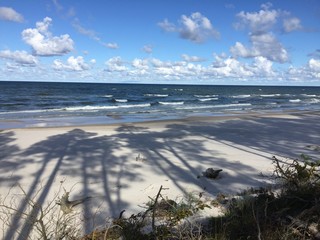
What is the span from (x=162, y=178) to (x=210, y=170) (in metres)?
Answer: 0.83

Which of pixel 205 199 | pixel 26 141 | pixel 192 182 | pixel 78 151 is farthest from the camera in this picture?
pixel 26 141

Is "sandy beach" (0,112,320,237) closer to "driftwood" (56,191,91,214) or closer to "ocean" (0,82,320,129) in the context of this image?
"driftwood" (56,191,91,214)

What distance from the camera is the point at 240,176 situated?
5738 mm

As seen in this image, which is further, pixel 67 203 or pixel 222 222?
pixel 67 203

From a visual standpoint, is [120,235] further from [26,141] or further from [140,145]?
[26,141]

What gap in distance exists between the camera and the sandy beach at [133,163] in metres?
4.94

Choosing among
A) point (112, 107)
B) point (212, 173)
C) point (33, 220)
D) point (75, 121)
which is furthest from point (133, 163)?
point (112, 107)

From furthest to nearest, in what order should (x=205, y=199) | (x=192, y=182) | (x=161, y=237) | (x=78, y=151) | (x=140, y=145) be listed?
(x=140, y=145)
(x=78, y=151)
(x=192, y=182)
(x=205, y=199)
(x=161, y=237)

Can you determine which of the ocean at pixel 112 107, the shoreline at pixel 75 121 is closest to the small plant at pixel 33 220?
the shoreline at pixel 75 121

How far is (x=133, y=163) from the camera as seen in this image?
21.9 ft

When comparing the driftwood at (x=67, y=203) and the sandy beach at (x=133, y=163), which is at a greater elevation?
the driftwood at (x=67, y=203)

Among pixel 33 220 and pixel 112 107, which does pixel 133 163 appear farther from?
pixel 112 107

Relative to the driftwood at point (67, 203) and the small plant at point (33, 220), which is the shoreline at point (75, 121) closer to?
the driftwood at point (67, 203)

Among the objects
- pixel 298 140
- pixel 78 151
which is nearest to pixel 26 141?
pixel 78 151
